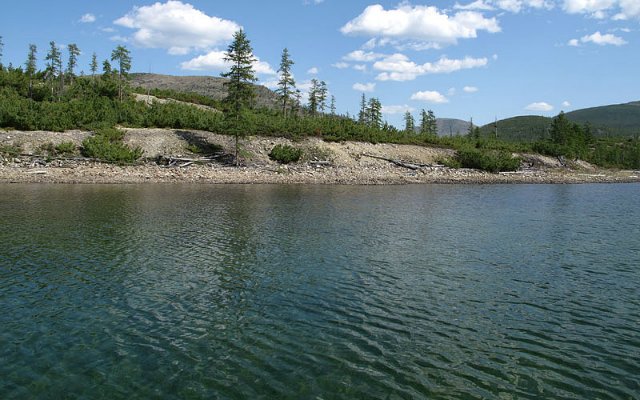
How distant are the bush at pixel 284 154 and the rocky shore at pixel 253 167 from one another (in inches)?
49.6

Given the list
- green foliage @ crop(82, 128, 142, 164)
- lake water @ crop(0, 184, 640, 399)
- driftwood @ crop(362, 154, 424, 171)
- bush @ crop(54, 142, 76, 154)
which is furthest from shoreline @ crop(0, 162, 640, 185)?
lake water @ crop(0, 184, 640, 399)

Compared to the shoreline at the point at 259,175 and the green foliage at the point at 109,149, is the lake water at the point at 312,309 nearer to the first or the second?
the shoreline at the point at 259,175

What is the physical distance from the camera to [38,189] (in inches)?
1667

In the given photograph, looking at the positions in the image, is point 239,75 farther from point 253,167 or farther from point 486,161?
point 486,161

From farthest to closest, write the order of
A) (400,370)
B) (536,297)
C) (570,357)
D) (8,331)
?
(536,297) → (8,331) → (570,357) → (400,370)

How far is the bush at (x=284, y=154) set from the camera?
216 ft

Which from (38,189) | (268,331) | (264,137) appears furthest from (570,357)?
(264,137)

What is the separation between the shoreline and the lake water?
23988 millimetres

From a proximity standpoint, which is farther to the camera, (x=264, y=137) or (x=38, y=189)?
(x=264, y=137)

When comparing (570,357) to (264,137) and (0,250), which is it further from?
(264,137)

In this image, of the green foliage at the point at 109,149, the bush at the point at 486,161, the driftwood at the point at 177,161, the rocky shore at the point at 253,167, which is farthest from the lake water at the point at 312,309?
the bush at the point at 486,161

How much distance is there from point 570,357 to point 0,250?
22478 mm

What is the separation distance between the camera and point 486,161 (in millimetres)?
79562

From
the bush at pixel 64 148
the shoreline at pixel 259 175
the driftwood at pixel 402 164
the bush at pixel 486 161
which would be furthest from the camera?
the bush at pixel 486 161
